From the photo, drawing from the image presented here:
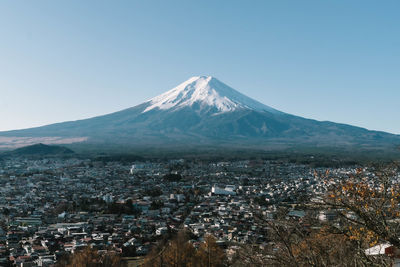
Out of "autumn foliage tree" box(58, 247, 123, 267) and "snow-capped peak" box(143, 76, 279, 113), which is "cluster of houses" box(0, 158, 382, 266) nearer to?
"autumn foliage tree" box(58, 247, 123, 267)

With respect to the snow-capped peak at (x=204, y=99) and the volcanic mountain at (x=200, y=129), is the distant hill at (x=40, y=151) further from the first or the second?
the snow-capped peak at (x=204, y=99)

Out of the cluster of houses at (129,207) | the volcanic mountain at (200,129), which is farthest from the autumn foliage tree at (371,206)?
the volcanic mountain at (200,129)

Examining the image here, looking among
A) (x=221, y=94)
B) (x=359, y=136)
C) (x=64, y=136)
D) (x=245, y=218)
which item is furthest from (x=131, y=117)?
(x=245, y=218)

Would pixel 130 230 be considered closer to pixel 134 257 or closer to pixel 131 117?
pixel 134 257

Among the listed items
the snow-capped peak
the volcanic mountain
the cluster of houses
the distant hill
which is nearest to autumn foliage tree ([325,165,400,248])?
the cluster of houses

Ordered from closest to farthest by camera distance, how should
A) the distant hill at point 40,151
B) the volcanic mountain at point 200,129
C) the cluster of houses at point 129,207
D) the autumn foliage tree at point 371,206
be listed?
the autumn foliage tree at point 371,206, the cluster of houses at point 129,207, the distant hill at point 40,151, the volcanic mountain at point 200,129

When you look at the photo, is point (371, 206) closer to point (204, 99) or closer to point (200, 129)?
point (200, 129)
